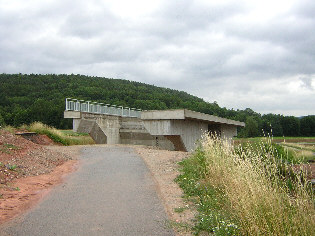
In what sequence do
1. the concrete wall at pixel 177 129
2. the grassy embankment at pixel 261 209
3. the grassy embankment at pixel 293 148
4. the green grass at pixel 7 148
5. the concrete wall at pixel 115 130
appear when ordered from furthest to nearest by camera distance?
1. the concrete wall at pixel 115 130
2. the concrete wall at pixel 177 129
3. the green grass at pixel 7 148
4. the grassy embankment at pixel 293 148
5. the grassy embankment at pixel 261 209

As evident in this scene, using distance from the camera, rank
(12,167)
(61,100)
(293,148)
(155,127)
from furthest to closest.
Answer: (61,100) < (155,127) < (12,167) < (293,148)

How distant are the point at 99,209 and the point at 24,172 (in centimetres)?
422

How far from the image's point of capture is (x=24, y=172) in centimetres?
938

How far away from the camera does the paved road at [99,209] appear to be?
5.07 meters

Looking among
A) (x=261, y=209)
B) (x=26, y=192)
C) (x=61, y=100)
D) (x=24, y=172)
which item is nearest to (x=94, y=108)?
(x=24, y=172)

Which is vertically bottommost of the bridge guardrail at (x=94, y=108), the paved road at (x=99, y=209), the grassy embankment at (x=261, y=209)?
the paved road at (x=99, y=209)

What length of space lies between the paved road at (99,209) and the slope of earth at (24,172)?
1.25 feet

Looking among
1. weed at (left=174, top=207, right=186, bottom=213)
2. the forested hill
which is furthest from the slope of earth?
the forested hill

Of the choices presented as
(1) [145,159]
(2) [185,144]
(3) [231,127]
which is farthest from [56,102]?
(1) [145,159]

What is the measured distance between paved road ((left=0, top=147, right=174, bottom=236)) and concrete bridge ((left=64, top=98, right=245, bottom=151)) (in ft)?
24.6

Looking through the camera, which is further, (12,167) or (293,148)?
(12,167)

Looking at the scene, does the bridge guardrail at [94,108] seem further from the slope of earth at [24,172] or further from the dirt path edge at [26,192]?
the dirt path edge at [26,192]

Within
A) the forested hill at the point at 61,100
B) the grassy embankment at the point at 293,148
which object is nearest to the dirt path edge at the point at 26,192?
the grassy embankment at the point at 293,148

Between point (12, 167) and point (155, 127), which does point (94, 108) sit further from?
point (12, 167)
